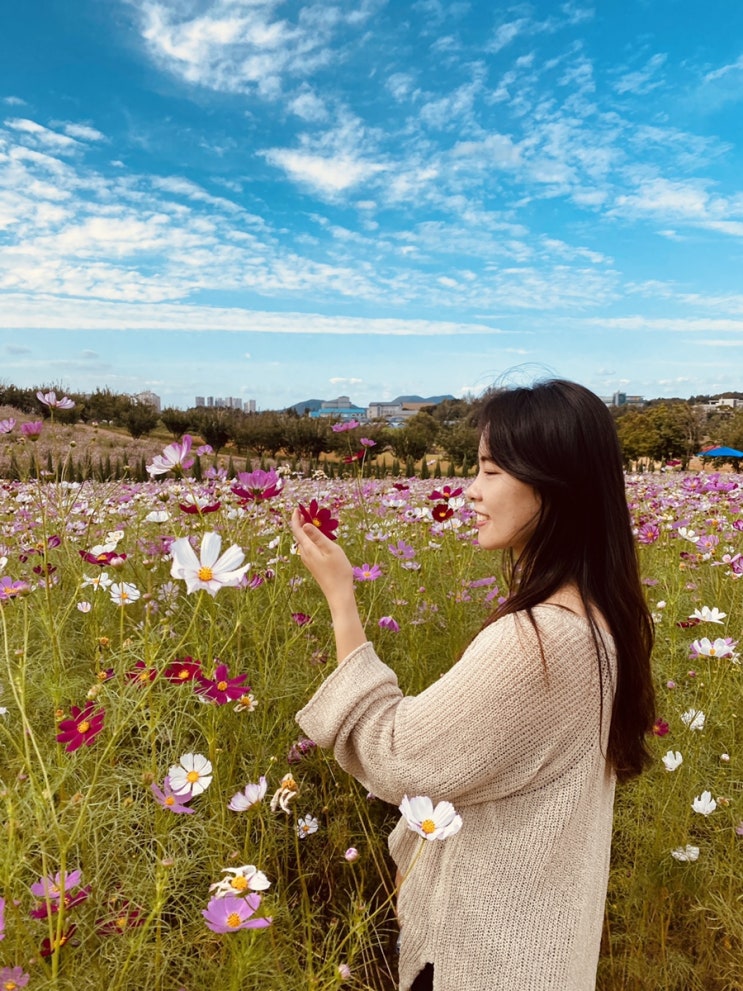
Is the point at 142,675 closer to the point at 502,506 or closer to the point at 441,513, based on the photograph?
the point at 502,506

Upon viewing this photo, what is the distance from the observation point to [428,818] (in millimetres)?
825

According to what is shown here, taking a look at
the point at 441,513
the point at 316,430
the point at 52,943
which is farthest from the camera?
the point at 316,430

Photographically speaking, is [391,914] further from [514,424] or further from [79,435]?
[79,435]

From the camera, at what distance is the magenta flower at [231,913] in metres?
0.81

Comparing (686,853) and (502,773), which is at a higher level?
(502,773)

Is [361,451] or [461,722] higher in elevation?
[361,451]

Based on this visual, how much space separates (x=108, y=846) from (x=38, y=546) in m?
0.79

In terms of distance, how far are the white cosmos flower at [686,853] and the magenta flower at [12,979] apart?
1280 millimetres

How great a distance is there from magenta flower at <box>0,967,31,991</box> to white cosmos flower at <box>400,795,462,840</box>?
0.49m

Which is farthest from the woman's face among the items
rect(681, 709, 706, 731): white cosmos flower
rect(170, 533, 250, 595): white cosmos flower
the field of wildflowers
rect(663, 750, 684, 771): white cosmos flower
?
rect(681, 709, 706, 731): white cosmos flower

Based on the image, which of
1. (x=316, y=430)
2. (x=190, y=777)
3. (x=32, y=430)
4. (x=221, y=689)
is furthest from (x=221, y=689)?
(x=316, y=430)

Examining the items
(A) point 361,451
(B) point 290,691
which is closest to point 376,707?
(B) point 290,691

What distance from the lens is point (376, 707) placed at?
1027mm

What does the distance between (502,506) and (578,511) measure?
12cm
